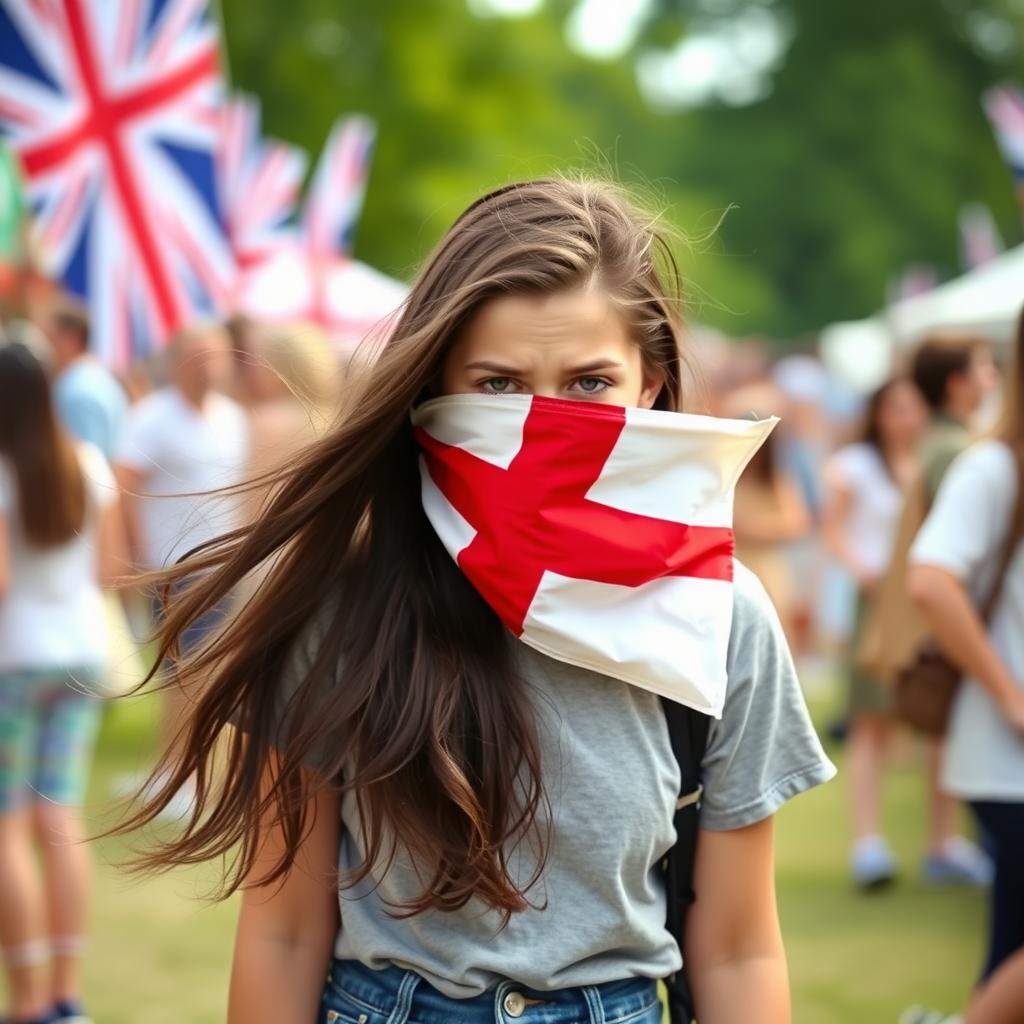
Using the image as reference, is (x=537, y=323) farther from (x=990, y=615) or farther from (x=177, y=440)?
(x=177, y=440)

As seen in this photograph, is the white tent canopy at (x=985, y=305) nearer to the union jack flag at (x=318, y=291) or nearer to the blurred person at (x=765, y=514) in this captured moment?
the blurred person at (x=765, y=514)

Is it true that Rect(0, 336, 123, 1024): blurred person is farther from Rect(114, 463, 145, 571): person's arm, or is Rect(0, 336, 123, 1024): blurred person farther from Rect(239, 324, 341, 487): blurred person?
Rect(114, 463, 145, 571): person's arm

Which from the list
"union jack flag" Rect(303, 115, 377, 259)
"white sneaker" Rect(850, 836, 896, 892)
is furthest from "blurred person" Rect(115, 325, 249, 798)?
"union jack flag" Rect(303, 115, 377, 259)

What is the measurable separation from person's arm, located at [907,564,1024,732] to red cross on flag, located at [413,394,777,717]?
6.21 feet

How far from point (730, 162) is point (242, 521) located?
39.0 meters

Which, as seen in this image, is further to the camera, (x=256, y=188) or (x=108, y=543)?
(x=256, y=188)

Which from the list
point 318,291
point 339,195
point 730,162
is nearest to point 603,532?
point 318,291

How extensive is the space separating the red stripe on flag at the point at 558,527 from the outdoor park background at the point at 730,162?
435 mm

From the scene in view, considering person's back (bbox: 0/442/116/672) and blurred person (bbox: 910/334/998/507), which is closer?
person's back (bbox: 0/442/116/672)

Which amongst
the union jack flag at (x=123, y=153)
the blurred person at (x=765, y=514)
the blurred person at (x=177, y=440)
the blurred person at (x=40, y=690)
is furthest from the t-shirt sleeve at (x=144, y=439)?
the blurred person at (x=765, y=514)

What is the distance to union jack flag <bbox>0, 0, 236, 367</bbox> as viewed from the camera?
248 inches

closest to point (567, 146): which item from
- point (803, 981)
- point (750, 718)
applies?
point (803, 981)

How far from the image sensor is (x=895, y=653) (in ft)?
17.5

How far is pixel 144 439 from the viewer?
7.98 m
